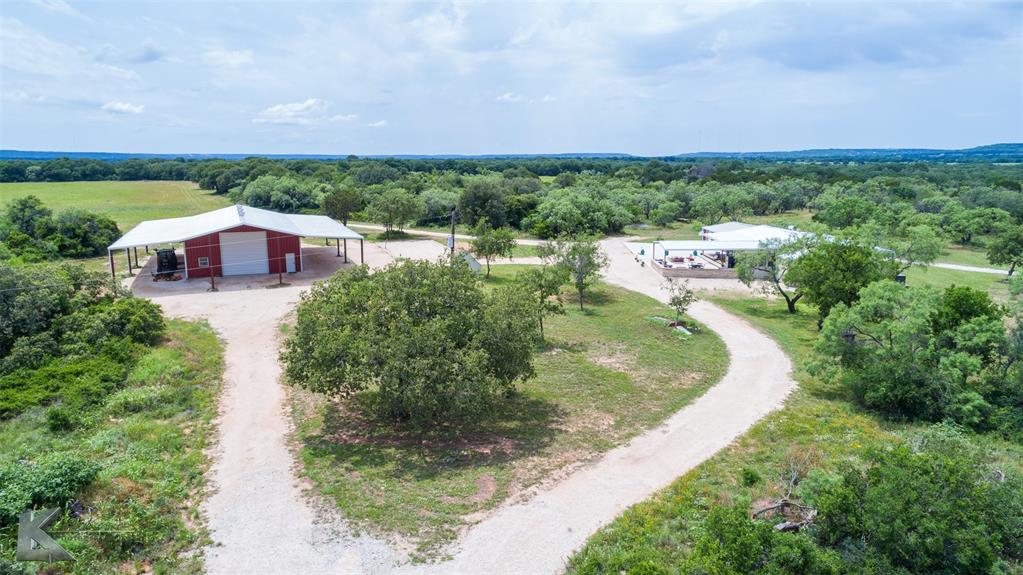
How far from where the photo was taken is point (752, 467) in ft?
48.1

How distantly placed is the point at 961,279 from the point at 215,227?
4996 centimetres

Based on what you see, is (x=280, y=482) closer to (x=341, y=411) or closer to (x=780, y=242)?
(x=341, y=411)

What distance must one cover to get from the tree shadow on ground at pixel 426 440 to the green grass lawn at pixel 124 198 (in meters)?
47.8

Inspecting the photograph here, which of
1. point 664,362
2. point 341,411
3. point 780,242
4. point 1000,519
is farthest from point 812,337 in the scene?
point 341,411

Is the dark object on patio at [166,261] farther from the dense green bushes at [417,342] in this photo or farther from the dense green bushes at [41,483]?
the dense green bushes at [41,483]

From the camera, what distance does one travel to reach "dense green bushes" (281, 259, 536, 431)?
14.1m

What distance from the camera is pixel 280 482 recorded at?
1346 centimetres

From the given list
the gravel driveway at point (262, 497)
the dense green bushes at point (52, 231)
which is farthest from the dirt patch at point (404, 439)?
the dense green bushes at point (52, 231)

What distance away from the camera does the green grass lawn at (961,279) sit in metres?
37.4

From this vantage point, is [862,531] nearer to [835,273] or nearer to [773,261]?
[835,273]

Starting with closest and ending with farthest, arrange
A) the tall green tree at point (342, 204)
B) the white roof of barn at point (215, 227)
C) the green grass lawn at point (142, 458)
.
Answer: the green grass lawn at point (142, 458) < the white roof of barn at point (215, 227) < the tall green tree at point (342, 204)

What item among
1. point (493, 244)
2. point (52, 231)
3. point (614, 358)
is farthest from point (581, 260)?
point (52, 231)

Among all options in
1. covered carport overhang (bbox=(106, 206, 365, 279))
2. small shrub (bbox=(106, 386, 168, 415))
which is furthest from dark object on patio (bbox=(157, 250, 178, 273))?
small shrub (bbox=(106, 386, 168, 415))

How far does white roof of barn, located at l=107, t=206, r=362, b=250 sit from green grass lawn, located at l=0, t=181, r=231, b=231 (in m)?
18.5
